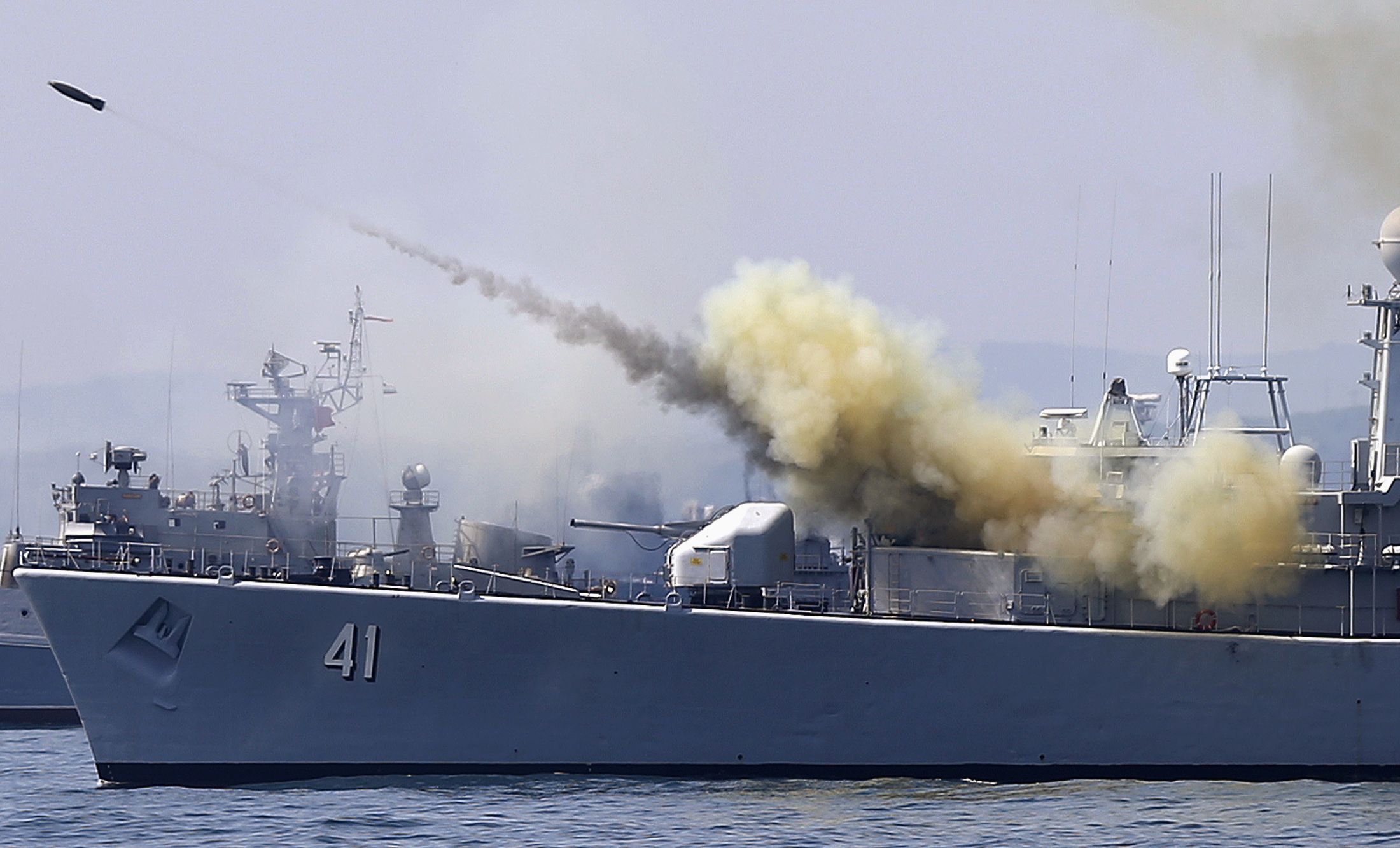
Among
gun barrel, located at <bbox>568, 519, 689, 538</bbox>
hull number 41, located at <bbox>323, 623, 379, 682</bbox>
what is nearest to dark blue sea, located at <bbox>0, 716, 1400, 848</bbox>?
hull number 41, located at <bbox>323, 623, 379, 682</bbox>

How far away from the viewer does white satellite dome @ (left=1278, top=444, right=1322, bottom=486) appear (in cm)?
2523

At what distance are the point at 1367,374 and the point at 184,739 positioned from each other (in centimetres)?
1566

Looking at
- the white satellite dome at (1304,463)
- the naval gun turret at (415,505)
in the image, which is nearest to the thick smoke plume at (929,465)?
the white satellite dome at (1304,463)

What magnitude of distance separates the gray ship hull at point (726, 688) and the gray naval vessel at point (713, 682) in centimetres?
2

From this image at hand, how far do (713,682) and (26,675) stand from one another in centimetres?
1963

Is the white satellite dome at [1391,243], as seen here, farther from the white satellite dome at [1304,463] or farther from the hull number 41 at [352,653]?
the hull number 41 at [352,653]

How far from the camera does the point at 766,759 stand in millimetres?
24703

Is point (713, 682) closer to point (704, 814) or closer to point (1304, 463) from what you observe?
point (704, 814)

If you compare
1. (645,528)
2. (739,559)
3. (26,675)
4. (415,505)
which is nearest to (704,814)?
(739,559)

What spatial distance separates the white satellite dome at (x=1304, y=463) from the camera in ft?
82.8

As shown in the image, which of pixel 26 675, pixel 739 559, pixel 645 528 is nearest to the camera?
pixel 739 559

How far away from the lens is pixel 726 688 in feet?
80.7

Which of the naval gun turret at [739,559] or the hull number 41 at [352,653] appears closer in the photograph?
the hull number 41 at [352,653]

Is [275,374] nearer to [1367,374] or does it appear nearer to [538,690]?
[538,690]
